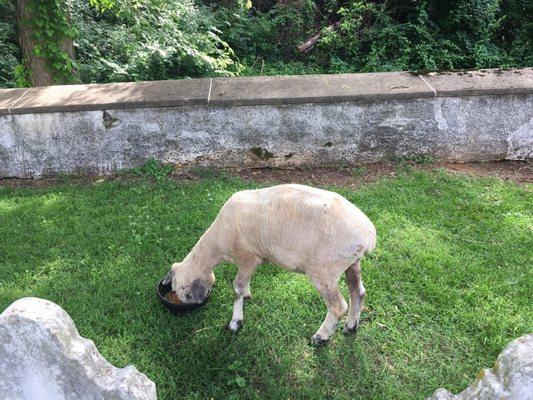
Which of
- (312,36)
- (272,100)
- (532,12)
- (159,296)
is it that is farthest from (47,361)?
(532,12)

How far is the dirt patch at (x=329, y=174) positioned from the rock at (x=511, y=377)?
14.2 feet

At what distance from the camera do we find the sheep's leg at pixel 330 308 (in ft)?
11.1

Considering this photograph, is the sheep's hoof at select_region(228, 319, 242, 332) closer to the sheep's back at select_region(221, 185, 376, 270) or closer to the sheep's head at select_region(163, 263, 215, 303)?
the sheep's head at select_region(163, 263, 215, 303)

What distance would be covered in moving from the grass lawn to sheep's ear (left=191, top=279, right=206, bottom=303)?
0.31m

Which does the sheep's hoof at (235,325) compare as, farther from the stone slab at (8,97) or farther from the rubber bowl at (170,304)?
the stone slab at (8,97)

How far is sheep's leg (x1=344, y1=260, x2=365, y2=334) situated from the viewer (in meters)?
3.69

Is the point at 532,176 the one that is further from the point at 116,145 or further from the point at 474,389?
the point at 116,145

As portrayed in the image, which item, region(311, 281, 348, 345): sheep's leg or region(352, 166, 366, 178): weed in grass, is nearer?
region(311, 281, 348, 345): sheep's leg

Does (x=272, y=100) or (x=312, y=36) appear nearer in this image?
(x=272, y=100)

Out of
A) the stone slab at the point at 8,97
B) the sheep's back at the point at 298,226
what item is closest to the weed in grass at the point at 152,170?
the stone slab at the point at 8,97

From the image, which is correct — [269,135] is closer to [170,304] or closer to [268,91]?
[268,91]

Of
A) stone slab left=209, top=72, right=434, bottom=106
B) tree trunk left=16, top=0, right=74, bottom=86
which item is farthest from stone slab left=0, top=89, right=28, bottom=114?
stone slab left=209, top=72, right=434, bottom=106

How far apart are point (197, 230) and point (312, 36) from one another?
263 inches

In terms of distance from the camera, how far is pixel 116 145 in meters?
6.26
